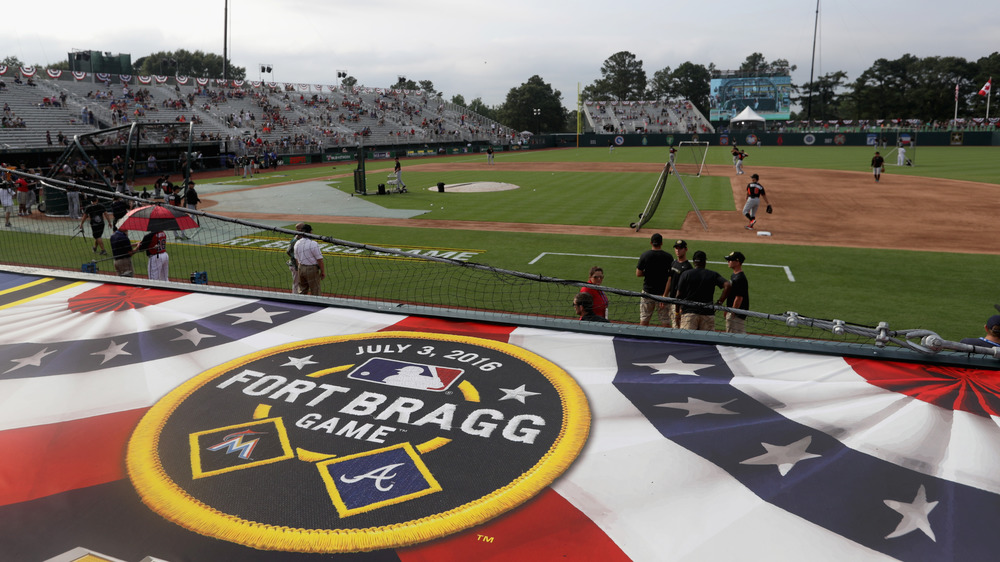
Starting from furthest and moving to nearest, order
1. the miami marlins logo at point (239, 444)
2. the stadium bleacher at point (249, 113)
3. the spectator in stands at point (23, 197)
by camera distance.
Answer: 1. the stadium bleacher at point (249, 113)
2. the spectator in stands at point (23, 197)
3. the miami marlins logo at point (239, 444)

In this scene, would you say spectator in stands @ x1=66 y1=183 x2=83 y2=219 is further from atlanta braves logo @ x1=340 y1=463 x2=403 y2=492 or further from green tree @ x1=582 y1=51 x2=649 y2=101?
green tree @ x1=582 y1=51 x2=649 y2=101

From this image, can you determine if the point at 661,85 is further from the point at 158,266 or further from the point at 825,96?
the point at 158,266

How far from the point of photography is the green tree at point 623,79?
465ft

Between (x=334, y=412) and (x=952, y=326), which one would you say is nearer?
(x=334, y=412)

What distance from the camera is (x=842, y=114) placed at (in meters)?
127

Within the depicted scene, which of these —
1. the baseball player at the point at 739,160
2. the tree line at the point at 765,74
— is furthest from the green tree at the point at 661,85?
Result: the baseball player at the point at 739,160

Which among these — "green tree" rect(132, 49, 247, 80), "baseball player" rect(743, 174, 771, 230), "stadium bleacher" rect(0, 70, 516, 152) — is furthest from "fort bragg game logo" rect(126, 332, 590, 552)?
"green tree" rect(132, 49, 247, 80)

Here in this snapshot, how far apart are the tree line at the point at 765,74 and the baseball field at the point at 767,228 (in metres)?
69.1

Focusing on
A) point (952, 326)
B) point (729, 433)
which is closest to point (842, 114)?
point (952, 326)

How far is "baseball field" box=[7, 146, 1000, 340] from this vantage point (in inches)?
535

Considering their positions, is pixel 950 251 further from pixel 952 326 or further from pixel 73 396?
pixel 73 396

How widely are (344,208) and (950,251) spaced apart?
78.4ft

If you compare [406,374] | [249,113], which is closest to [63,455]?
[406,374]

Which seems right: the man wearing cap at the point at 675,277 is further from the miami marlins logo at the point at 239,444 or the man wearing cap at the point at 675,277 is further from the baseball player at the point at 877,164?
the baseball player at the point at 877,164
